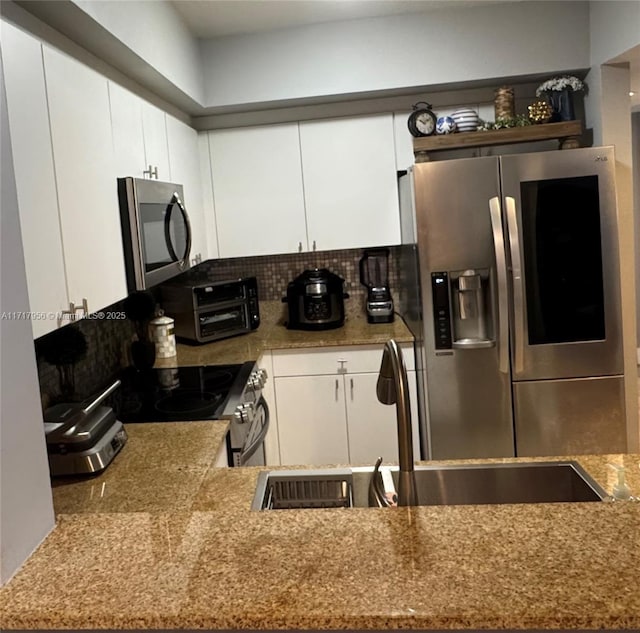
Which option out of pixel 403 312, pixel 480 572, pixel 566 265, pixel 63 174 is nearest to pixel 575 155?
pixel 566 265

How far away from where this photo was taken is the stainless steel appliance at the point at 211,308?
3.27 m

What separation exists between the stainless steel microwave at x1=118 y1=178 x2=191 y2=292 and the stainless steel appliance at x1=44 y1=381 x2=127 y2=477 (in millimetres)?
478

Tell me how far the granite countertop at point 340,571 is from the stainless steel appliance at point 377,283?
8.26 feet

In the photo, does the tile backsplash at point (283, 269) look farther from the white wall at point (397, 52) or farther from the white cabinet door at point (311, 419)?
the white wall at point (397, 52)

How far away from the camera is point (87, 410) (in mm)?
1825

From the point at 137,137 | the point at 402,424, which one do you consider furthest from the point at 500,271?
the point at 402,424

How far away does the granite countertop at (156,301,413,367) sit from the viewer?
3.07 metres

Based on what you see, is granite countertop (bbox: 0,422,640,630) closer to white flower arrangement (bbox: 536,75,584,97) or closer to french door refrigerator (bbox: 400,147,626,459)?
french door refrigerator (bbox: 400,147,626,459)

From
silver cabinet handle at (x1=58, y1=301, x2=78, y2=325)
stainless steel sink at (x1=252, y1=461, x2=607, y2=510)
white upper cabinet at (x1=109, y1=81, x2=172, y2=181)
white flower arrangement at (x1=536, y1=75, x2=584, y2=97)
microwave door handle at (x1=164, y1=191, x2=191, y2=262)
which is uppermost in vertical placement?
white flower arrangement at (x1=536, y1=75, x2=584, y2=97)

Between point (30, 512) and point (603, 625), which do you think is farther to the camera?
point (30, 512)

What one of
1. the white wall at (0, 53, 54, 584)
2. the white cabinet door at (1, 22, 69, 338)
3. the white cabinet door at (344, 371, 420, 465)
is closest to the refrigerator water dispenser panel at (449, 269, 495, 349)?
the white cabinet door at (344, 371, 420, 465)

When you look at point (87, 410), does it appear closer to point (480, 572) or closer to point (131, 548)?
point (131, 548)

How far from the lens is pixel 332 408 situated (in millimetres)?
3262

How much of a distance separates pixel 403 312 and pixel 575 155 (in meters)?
1.26
